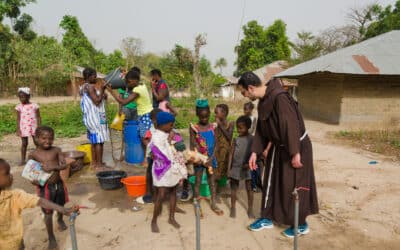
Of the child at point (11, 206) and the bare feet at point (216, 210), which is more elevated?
the child at point (11, 206)

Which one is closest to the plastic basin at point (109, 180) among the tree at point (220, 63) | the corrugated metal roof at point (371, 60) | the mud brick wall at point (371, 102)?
the corrugated metal roof at point (371, 60)

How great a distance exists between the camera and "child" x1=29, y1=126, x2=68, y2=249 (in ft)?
9.08

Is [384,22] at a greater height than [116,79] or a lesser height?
greater

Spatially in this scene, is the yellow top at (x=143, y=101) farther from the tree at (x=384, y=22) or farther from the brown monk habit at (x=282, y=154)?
the tree at (x=384, y=22)

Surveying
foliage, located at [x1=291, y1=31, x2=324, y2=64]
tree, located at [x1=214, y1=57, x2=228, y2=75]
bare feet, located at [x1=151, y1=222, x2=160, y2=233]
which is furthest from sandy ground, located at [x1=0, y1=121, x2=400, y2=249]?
tree, located at [x1=214, y1=57, x2=228, y2=75]

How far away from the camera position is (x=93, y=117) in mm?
4637

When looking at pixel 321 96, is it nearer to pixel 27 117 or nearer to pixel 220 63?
pixel 27 117

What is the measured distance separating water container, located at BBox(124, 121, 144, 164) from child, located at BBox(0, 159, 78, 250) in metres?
2.98

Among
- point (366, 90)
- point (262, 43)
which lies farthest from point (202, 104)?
point (262, 43)

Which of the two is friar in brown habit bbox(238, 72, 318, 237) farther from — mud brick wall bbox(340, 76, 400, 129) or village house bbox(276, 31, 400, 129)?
mud brick wall bbox(340, 76, 400, 129)

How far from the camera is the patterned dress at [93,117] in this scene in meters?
4.62

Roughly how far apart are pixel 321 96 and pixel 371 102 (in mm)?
2210

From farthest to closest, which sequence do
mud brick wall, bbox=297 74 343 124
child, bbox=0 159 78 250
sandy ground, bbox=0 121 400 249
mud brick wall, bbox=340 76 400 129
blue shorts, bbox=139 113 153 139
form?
mud brick wall, bbox=297 74 343 124 < mud brick wall, bbox=340 76 400 129 < blue shorts, bbox=139 113 153 139 < sandy ground, bbox=0 121 400 249 < child, bbox=0 159 78 250

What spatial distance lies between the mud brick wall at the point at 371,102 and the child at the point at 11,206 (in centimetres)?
1023
